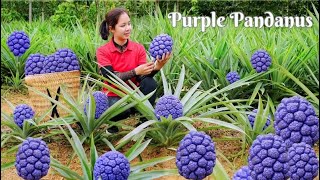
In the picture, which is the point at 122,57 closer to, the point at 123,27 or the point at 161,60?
the point at 123,27

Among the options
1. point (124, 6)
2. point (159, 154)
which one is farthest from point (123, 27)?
point (124, 6)

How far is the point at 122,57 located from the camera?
2.54 metres

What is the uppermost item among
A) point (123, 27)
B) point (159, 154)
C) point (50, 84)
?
point (123, 27)

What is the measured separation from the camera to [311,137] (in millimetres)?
1134

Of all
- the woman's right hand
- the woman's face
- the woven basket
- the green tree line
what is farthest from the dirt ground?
the green tree line

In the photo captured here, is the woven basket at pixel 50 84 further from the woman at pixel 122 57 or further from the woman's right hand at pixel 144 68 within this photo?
the woman's right hand at pixel 144 68

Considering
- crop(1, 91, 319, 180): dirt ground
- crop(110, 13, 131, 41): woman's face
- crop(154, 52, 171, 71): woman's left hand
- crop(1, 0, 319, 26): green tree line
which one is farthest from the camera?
crop(1, 0, 319, 26): green tree line

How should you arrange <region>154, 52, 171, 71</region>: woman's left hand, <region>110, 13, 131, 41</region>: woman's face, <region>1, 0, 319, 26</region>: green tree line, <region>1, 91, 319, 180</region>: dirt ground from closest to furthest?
<region>1, 91, 319, 180</region>: dirt ground
<region>154, 52, 171, 71</region>: woman's left hand
<region>110, 13, 131, 41</region>: woman's face
<region>1, 0, 319, 26</region>: green tree line

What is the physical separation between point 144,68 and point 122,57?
220mm

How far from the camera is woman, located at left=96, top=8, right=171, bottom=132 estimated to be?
2461 millimetres

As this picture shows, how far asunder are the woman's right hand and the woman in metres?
0.03

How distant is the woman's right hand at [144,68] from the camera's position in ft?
7.73

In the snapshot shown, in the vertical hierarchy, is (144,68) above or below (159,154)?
above

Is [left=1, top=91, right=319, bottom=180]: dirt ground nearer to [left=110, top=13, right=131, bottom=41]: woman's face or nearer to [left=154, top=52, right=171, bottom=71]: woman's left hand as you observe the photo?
[left=154, top=52, right=171, bottom=71]: woman's left hand
